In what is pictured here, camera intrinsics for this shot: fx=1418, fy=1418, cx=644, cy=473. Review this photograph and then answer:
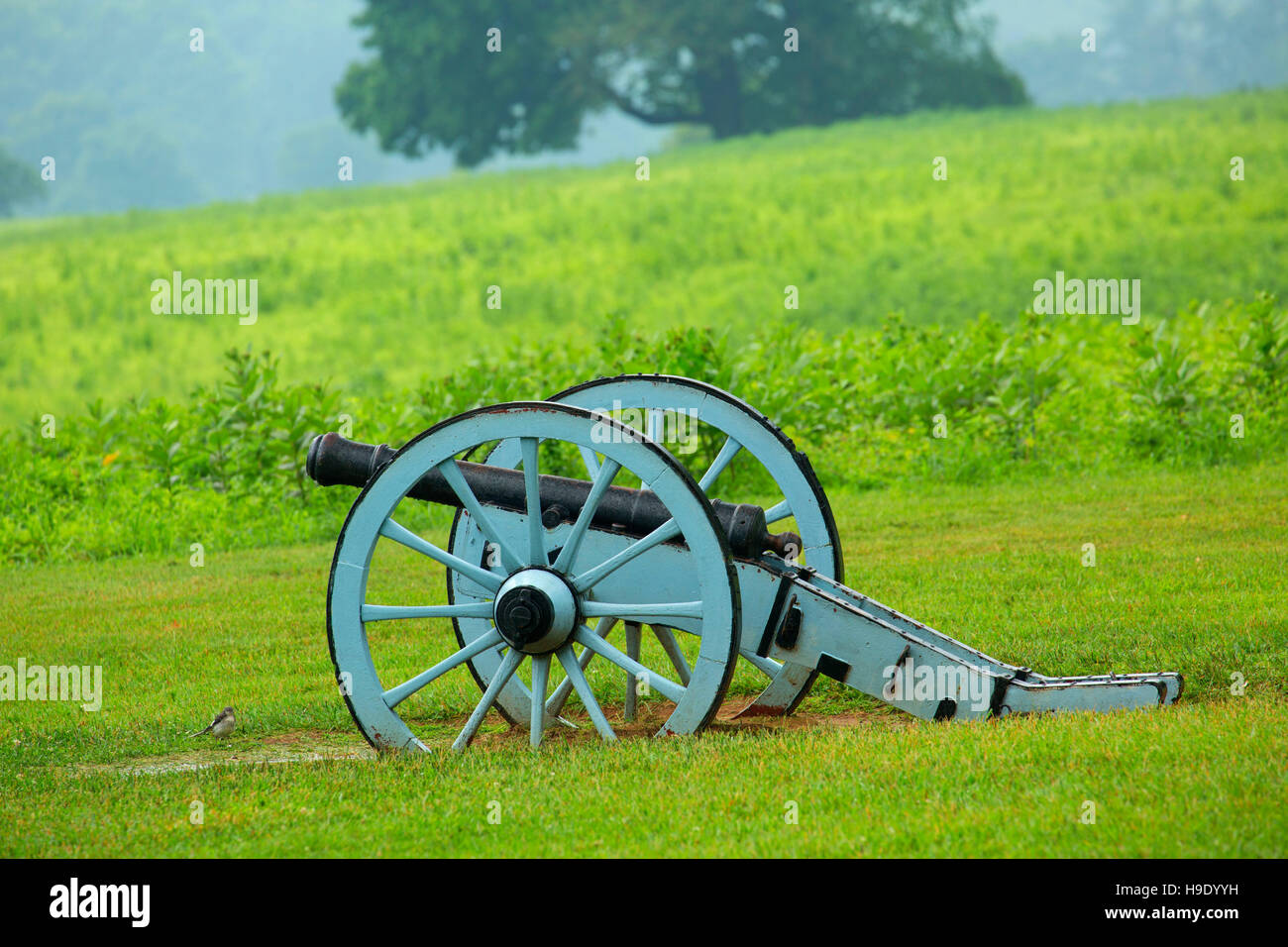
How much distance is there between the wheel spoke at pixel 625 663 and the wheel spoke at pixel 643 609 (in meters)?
0.08

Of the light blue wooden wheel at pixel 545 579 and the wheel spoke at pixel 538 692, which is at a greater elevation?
the light blue wooden wheel at pixel 545 579

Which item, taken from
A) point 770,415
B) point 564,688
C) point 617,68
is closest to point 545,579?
point 564,688

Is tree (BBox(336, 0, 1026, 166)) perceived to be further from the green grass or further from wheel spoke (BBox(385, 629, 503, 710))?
wheel spoke (BBox(385, 629, 503, 710))

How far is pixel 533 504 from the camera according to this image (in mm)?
4969

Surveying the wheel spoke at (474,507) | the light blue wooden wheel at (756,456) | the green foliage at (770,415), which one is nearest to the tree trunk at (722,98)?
the green foliage at (770,415)

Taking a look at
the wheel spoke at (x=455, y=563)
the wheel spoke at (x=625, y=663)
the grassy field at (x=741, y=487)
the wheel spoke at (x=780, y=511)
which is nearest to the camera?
the grassy field at (x=741, y=487)

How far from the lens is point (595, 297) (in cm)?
2508

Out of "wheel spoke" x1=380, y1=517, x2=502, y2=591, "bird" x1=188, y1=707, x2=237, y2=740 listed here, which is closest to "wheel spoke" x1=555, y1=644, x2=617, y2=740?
"wheel spoke" x1=380, y1=517, x2=502, y2=591

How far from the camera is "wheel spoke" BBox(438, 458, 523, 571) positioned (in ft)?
16.4

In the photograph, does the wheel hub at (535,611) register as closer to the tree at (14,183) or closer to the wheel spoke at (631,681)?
the wheel spoke at (631,681)

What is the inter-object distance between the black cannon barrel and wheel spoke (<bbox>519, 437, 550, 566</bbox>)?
0.22 m

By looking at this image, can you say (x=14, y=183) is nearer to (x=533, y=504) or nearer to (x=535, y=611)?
(x=533, y=504)

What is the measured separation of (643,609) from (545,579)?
37cm

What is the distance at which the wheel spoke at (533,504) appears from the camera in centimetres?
492
